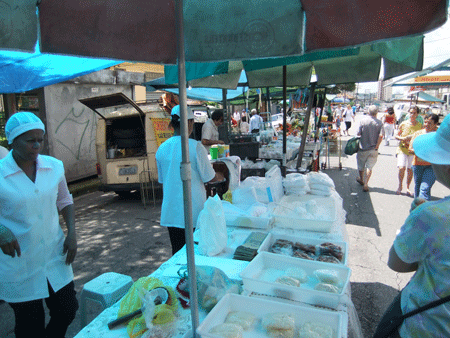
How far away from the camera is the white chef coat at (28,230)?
6.13ft

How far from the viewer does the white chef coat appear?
1868mm

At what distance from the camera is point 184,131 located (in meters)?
1.31

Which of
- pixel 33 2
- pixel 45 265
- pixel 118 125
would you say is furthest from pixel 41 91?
pixel 33 2

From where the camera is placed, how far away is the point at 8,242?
1.76 metres

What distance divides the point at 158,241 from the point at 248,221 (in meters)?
2.70

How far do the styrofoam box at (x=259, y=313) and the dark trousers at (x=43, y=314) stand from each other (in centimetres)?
127

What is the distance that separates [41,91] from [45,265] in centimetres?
798

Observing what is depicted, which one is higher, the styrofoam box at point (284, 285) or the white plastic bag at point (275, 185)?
the white plastic bag at point (275, 185)

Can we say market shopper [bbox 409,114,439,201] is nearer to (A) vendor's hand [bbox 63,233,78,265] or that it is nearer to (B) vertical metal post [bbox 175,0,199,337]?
(B) vertical metal post [bbox 175,0,199,337]

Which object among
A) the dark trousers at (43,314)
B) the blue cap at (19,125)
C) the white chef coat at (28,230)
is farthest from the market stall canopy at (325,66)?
the dark trousers at (43,314)

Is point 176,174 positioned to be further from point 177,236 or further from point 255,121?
point 255,121

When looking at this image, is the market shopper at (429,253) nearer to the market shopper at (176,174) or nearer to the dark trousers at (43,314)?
the market shopper at (176,174)

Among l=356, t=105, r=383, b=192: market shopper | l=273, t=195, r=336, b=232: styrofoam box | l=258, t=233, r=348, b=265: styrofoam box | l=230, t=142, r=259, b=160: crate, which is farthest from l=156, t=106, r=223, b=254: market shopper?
l=356, t=105, r=383, b=192: market shopper

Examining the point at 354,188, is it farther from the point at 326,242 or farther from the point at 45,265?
the point at 45,265
